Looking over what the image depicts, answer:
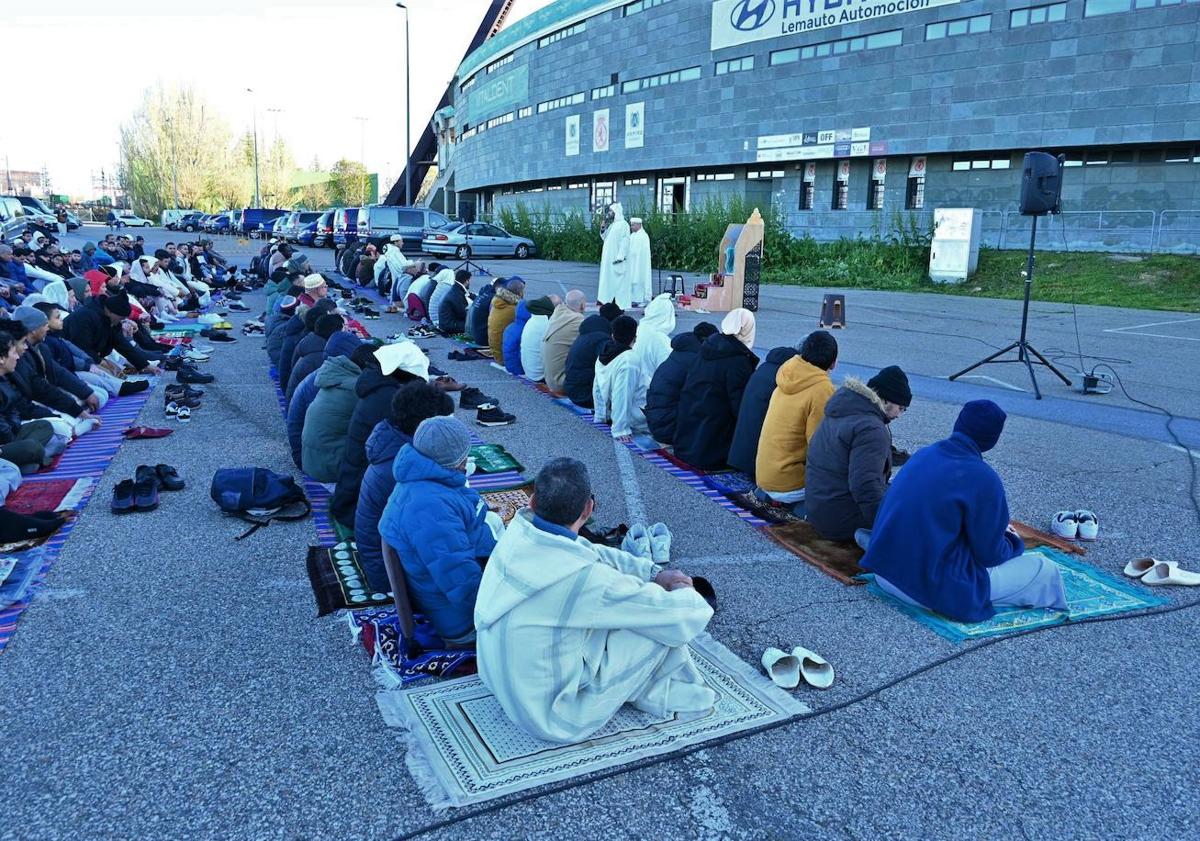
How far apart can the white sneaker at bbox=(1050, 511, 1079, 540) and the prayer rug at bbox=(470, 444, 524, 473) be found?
152 inches

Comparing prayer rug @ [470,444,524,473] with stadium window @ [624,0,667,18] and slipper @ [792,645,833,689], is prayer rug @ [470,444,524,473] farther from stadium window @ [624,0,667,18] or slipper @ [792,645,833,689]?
stadium window @ [624,0,667,18]

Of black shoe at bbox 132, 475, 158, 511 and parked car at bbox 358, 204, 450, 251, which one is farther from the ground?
parked car at bbox 358, 204, 450, 251

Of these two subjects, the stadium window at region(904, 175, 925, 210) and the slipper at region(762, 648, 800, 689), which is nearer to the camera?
the slipper at region(762, 648, 800, 689)

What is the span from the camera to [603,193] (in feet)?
138

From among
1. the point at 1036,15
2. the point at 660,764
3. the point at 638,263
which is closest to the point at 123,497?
the point at 660,764

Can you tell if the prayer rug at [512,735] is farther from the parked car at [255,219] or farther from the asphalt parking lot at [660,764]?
the parked car at [255,219]

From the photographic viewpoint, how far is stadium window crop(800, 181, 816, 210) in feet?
105

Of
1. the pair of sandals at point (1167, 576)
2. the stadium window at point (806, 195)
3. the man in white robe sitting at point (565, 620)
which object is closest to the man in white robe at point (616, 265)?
the stadium window at point (806, 195)

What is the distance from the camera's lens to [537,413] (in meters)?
9.19

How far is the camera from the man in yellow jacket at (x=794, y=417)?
5.79 metres

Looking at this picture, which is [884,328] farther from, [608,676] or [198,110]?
[198,110]

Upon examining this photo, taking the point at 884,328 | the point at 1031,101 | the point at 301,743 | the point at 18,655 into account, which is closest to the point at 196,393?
the point at 18,655

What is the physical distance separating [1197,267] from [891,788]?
23.5m

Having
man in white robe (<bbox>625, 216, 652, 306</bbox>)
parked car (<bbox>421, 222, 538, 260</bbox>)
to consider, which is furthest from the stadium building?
man in white robe (<bbox>625, 216, 652, 306</bbox>)
